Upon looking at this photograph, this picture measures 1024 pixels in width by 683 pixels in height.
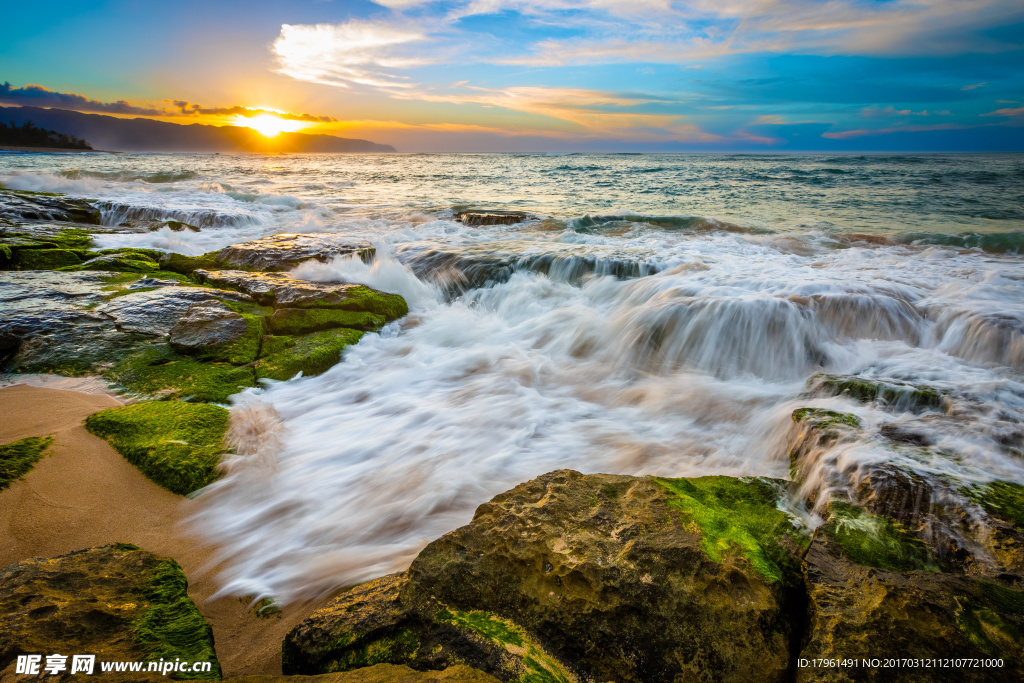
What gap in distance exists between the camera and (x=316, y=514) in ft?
10.3

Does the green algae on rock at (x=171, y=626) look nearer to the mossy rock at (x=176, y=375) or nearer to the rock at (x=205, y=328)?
the mossy rock at (x=176, y=375)

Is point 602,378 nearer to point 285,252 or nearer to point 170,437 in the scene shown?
point 170,437

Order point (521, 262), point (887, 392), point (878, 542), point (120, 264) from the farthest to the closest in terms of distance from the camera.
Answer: point (521, 262), point (120, 264), point (887, 392), point (878, 542)

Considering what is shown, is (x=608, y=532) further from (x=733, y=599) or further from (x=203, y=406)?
(x=203, y=406)

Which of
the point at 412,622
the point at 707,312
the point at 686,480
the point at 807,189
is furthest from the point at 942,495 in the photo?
the point at 807,189

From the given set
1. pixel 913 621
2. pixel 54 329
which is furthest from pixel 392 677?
pixel 54 329

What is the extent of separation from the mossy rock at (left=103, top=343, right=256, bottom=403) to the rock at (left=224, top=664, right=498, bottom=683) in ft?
10.3

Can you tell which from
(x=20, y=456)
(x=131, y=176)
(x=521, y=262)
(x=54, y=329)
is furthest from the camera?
(x=131, y=176)

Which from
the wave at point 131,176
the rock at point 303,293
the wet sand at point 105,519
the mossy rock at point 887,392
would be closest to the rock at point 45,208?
the rock at point 303,293

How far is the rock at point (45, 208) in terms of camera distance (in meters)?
11.6

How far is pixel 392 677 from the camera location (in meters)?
Result: 1.59

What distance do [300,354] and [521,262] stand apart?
180 inches

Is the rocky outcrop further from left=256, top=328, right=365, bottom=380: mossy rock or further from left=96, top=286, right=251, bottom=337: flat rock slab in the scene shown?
left=256, top=328, right=365, bottom=380: mossy rock

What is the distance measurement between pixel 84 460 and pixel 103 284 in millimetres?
4052
